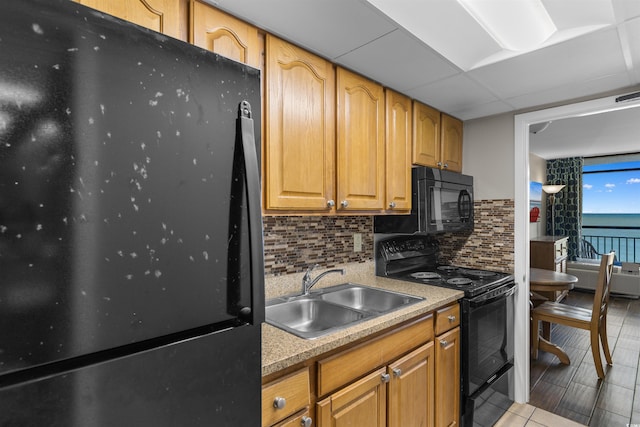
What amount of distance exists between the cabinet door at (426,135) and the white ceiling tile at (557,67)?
16.5 inches

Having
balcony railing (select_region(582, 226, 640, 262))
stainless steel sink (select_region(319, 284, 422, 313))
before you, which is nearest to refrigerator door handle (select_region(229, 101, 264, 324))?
stainless steel sink (select_region(319, 284, 422, 313))

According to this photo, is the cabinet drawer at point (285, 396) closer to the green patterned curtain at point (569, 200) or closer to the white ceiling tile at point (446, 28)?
the white ceiling tile at point (446, 28)

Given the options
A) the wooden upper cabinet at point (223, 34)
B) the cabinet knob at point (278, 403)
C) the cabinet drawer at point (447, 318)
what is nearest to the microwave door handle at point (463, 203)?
the cabinet drawer at point (447, 318)

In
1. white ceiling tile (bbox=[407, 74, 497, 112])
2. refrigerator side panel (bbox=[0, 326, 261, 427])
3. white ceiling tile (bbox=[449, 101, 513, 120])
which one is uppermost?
white ceiling tile (bbox=[407, 74, 497, 112])

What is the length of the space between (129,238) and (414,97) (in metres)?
2.03

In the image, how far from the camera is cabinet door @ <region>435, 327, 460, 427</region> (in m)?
1.82

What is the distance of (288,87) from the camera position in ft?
4.90

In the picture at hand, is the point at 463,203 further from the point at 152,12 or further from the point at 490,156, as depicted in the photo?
the point at 152,12

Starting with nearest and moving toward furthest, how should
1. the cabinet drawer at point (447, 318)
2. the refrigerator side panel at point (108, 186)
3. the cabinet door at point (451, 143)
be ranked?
the refrigerator side panel at point (108, 186), the cabinet drawer at point (447, 318), the cabinet door at point (451, 143)

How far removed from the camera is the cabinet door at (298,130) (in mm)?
1423

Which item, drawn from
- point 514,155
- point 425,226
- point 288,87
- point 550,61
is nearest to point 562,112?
point 514,155

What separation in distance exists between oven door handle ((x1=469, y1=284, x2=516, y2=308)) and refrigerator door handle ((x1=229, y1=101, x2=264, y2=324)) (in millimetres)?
1597

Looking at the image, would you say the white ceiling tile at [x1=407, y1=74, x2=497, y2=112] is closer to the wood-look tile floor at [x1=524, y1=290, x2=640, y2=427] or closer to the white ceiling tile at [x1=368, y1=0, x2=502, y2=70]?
the white ceiling tile at [x1=368, y1=0, x2=502, y2=70]

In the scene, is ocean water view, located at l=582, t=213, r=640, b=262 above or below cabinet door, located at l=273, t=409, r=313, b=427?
above
